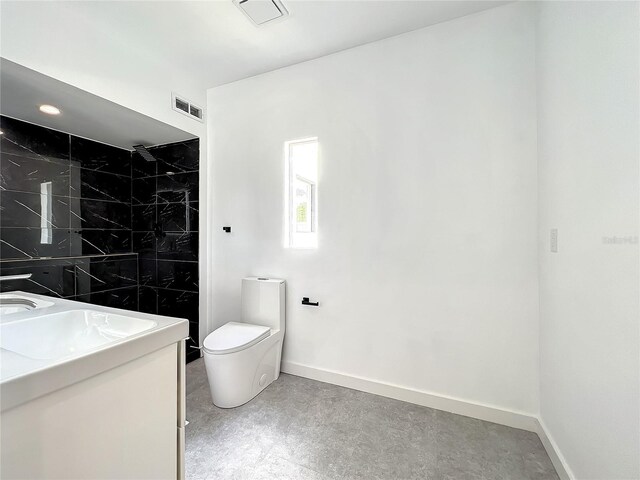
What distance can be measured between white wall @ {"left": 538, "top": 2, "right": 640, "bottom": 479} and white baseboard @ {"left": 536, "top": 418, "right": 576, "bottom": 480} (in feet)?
0.09

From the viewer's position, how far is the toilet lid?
1.77 meters

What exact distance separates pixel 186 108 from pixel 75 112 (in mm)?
804

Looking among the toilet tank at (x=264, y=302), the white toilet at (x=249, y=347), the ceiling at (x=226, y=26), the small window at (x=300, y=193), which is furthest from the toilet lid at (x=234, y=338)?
the ceiling at (x=226, y=26)

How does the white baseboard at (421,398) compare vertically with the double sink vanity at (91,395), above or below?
below

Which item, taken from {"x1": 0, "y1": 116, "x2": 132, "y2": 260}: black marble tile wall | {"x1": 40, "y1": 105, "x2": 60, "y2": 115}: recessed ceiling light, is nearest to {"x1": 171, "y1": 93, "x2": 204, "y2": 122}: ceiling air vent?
{"x1": 40, "y1": 105, "x2": 60, "y2": 115}: recessed ceiling light

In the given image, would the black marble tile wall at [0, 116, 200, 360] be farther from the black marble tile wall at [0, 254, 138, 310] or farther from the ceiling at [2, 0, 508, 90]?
the ceiling at [2, 0, 508, 90]

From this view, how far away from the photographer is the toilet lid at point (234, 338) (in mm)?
1770

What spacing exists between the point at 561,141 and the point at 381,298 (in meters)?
1.35

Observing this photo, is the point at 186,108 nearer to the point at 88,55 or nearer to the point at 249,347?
the point at 88,55

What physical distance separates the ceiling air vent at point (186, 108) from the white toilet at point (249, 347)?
1.61m

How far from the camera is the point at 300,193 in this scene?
2383 mm

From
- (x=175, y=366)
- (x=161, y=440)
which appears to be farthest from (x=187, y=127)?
(x=161, y=440)

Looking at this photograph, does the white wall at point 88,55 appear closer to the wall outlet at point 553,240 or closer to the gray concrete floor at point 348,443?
the gray concrete floor at point 348,443

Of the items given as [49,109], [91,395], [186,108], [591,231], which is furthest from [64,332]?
[591,231]
